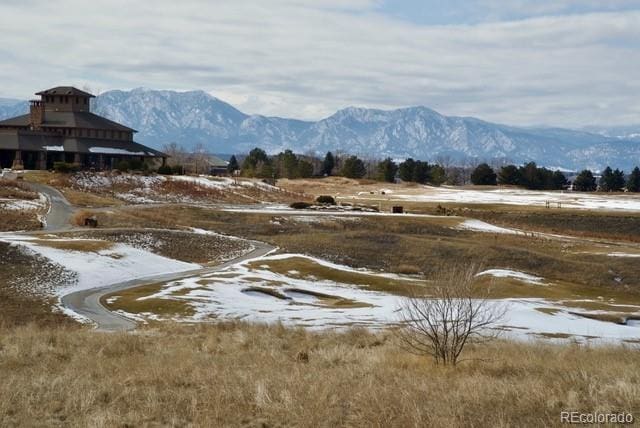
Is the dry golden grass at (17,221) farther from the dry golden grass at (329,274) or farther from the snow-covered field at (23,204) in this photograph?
the dry golden grass at (329,274)

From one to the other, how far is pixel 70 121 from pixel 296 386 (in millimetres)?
110405

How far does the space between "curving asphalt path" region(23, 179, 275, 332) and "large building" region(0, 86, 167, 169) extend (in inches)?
974

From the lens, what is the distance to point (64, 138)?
11088 cm

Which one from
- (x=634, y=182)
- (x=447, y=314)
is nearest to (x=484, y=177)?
(x=634, y=182)

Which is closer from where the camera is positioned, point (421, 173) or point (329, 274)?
point (329, 274)

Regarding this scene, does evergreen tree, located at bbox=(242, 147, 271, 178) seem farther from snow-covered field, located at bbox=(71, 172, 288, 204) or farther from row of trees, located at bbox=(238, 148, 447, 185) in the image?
snow-covered field, located at bbox=(71, 172, 288, 204)

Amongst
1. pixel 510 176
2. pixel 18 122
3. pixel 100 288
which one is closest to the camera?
pixel 100 288

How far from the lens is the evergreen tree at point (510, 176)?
182 meters

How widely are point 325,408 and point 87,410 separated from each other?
4.32m

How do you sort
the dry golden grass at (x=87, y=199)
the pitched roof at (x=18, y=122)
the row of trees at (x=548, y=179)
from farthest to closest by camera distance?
the row of trees at (x=548, y=179) < the pitched roof at (x=18, y=122) < the dry golden grass at (x=87, y=199)

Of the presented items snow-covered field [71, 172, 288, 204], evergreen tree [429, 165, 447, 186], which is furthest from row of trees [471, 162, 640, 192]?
snow-covered field [71, 172, 288, 204]

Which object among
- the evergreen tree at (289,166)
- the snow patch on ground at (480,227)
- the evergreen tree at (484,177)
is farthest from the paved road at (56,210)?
the evergreen tree at (484,177)

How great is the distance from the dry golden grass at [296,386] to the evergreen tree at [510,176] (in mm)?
167819

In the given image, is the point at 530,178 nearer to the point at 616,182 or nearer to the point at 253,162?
the point at 616,182
